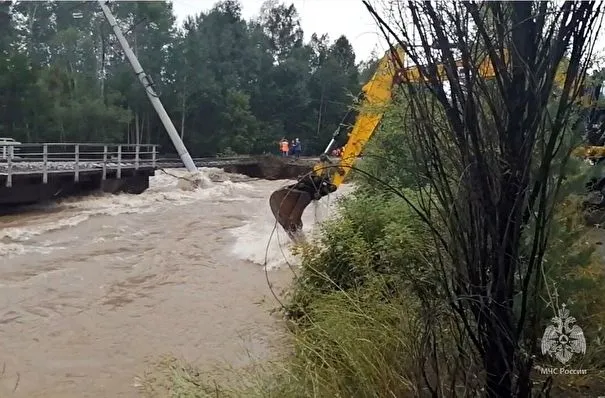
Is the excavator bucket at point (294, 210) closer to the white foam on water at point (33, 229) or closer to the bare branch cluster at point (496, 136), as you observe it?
the white foam on water at point (33, 229)

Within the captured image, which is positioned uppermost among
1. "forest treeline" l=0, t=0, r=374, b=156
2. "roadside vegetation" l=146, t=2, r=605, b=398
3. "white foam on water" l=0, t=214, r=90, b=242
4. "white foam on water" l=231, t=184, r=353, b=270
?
"forest treeline" l=0, t=0, r=374, b=156

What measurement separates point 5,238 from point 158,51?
29.9m

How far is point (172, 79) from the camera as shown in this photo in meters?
41.4

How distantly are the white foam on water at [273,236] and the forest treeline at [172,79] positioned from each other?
20.3 metres

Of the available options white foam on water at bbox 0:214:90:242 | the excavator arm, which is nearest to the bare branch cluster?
the excavator arm

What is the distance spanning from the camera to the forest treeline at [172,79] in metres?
35.6

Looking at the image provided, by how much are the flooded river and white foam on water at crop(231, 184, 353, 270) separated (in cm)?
4

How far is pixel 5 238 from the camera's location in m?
13.1

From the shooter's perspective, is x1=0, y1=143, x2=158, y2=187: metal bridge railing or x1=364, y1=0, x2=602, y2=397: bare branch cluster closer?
x1=364, y1=0, x2=602, y2=397: bare branch cluster

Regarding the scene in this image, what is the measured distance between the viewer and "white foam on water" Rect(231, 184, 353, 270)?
9.00 metres

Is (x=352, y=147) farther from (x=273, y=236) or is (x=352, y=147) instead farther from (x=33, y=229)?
(x=33, y=229)

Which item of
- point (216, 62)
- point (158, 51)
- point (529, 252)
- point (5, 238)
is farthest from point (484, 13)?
point (216, 62)

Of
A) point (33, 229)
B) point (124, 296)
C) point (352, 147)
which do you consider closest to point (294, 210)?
point (352, 147)

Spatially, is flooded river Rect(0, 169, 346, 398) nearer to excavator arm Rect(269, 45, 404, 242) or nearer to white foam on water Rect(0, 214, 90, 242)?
white foam on water Rect(0, 214, 90, 242)
